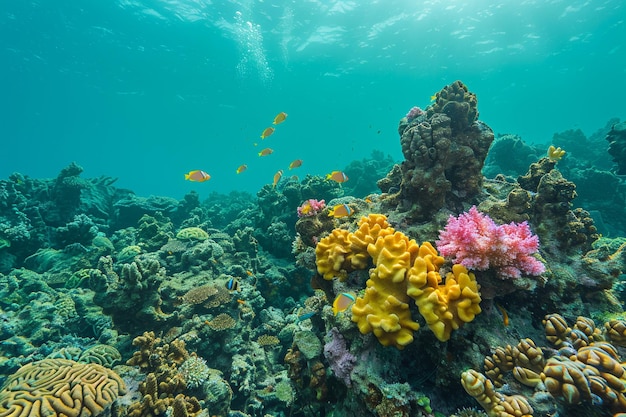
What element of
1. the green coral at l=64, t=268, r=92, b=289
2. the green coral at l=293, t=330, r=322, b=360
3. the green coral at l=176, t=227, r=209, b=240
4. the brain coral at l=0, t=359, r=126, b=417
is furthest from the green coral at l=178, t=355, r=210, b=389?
the green coral at l=64, t=268, r=92, b=289

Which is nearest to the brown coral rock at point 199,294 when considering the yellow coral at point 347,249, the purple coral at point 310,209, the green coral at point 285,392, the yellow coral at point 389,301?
the green coral at point 285,392

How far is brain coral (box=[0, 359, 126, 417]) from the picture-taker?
3.07m

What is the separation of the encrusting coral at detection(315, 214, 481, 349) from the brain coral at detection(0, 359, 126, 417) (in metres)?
3.47

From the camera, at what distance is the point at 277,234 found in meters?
9.76

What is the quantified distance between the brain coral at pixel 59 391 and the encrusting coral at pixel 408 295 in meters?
3.47

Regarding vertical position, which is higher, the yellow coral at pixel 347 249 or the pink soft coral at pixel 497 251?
the yellow coral at pixel 347 249

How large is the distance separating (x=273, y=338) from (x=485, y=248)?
5668 millimetres

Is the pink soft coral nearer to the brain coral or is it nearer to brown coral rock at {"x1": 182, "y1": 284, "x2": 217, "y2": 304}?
the brain coral

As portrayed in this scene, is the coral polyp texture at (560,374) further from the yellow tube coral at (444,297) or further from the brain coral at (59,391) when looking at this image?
the brain coral at (59,391)

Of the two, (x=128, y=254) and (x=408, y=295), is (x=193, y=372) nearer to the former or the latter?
(x=408, y=295)

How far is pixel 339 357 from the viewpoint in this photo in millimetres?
3219

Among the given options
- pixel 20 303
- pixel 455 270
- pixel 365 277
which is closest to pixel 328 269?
pixel 365 277

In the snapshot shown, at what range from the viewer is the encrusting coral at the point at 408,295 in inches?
100

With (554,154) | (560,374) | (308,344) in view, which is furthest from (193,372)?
(554,154)
